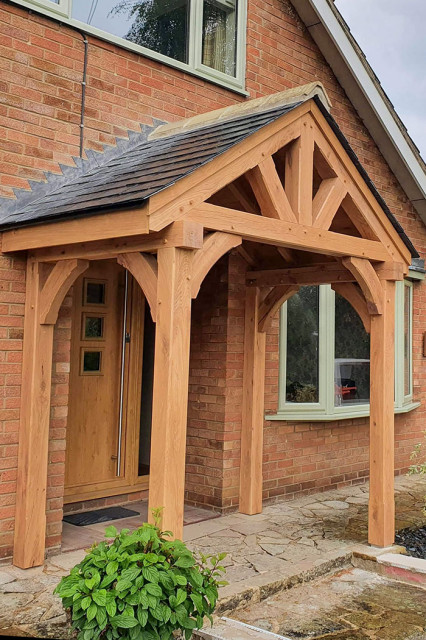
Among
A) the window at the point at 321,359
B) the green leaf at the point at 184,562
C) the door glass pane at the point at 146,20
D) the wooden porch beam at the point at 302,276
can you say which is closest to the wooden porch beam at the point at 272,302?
the wooden porch beam at the point at 302,276

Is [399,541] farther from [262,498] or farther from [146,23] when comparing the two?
[146,23]

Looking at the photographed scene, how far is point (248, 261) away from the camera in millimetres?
6770

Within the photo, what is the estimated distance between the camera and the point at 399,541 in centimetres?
607

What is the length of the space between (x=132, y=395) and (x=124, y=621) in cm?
365

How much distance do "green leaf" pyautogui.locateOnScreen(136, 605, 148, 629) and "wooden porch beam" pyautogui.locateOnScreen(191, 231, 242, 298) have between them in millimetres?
1690

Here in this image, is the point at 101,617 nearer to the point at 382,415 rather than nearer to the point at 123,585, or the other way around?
the point at 123,585

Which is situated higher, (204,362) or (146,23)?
(146,23)

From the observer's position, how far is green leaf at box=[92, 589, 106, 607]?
10.3 feet

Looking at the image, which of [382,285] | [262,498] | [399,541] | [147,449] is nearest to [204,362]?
[147,449]

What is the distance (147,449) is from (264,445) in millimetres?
1194

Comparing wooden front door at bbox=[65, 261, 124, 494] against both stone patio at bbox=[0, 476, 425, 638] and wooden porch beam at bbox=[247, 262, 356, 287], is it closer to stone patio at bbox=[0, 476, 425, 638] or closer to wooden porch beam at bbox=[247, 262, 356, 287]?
stone patio at bbox=[0, 476, 425, 638]

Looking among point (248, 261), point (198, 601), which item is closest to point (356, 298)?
point (248, 261)

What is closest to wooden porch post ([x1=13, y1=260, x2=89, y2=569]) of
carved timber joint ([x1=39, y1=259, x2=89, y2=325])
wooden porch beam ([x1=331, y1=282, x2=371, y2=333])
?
carved timber joint ([x1=39, y1=259, x2=89, y2=325])

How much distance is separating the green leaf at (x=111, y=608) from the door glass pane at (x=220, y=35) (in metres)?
5.24
